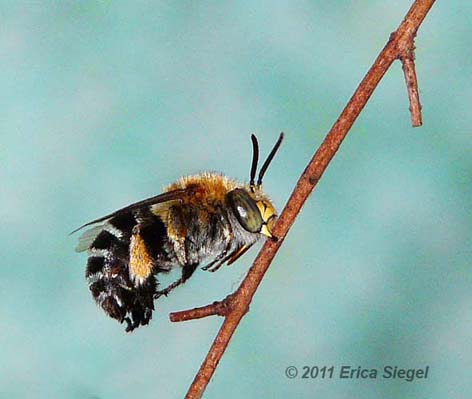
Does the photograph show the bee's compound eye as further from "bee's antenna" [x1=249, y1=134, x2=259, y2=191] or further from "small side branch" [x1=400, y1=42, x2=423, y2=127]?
"small side branch" [x1=400, y1=42, x2=423, y2=127]

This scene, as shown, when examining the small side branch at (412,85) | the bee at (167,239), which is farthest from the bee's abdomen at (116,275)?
the small side branch at (412,85)

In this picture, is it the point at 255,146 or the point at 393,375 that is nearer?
the point at 255,146

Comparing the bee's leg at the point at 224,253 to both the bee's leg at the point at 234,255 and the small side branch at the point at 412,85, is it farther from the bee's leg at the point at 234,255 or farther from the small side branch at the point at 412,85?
the small side branch at the point at 412,85

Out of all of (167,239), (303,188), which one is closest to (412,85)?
(303,188)

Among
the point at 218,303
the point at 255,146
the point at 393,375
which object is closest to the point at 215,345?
the point at 218,303

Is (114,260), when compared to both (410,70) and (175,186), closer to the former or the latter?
(175,186)

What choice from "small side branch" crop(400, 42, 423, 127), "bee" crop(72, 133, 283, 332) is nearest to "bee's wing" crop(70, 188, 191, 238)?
"bee" crop(72, 133, 283, 332)
